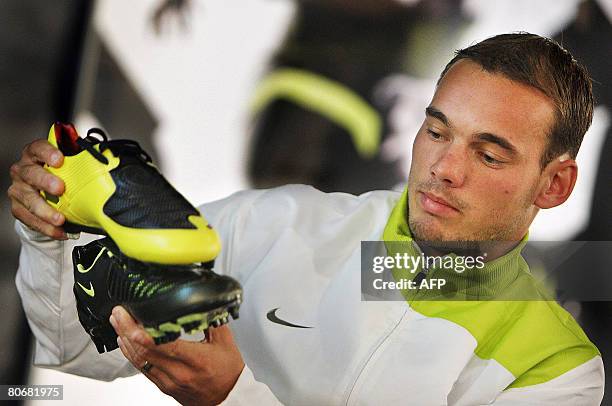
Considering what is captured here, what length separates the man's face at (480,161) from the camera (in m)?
0.91

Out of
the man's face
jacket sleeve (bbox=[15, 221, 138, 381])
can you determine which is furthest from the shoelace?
the man's face

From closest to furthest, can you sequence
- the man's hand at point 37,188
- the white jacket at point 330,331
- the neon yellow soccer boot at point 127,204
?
the neon yellow soccer boot at point 127,204 < the man's hand at point 37,188 < the white jacket at point 330,331

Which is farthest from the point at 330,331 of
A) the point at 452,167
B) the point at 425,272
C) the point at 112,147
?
the point at 112,147

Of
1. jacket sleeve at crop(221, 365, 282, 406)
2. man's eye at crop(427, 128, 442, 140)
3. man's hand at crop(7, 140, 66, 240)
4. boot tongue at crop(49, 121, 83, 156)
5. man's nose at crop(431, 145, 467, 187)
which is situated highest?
man's eye at crop(427, 128, 442, 140)

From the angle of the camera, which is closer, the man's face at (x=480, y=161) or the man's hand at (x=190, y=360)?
the man's hand at (x=190, y=360)

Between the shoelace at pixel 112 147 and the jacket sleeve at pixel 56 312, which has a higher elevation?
the shoelace at pixel 112 147

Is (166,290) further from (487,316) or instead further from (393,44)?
(393,44)

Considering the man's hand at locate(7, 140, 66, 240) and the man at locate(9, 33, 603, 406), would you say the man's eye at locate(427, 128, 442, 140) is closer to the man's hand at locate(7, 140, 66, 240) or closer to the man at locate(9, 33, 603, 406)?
the man at locate(9, 33, 603, 406)

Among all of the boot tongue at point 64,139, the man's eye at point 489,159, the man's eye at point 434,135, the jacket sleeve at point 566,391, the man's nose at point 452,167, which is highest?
the man's eye at point 434,135

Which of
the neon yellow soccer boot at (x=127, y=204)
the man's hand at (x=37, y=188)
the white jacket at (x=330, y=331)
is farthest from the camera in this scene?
the white jacket at (x=330, y=331)

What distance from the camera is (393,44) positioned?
1.08 m

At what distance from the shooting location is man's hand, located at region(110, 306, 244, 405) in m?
0.79

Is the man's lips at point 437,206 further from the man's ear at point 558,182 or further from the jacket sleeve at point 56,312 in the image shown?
the jacket sleeve at point 56,312

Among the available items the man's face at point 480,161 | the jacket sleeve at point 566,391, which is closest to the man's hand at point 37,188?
the man's face at point 480,161
